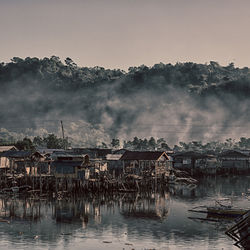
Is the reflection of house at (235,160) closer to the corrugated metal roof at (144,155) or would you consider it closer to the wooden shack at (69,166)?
the corrugated metal roof at (144,155)

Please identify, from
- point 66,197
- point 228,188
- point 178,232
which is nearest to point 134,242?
point 178,232

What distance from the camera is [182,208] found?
225ft

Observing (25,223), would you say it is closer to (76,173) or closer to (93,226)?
(93,226)

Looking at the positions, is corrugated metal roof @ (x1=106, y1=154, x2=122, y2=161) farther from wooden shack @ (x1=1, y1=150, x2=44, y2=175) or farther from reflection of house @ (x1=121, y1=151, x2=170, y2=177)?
wooden shack @ (x1=1, y1=150, x2=44, y2=175)

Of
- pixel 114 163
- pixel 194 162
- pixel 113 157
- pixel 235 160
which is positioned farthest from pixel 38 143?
pixel 235 160

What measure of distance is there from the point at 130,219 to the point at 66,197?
19958 millimetres

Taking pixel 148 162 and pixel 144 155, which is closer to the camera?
pixel 144 155

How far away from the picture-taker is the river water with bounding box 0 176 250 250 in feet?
154

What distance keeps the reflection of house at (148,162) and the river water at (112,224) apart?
16.6 m

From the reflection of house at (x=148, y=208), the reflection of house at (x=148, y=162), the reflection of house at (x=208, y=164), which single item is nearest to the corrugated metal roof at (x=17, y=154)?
the reflection of house at (x=148, y=162)

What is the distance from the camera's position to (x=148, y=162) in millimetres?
101250

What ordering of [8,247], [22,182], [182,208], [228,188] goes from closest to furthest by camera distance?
[8,247] → [182,208] → [22,182] → [228,188]

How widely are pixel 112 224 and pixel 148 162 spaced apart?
149 ft

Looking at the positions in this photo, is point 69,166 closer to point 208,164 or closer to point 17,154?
point 17,154
